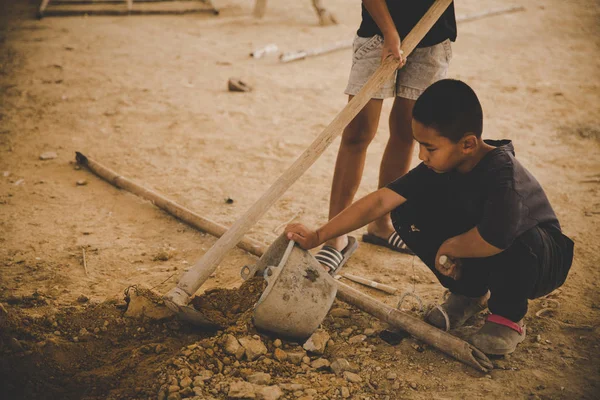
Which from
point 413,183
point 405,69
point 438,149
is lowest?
point 413,183

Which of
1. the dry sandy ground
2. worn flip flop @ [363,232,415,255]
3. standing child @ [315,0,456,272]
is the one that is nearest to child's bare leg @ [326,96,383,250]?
standing child @ [315,0,456,272]

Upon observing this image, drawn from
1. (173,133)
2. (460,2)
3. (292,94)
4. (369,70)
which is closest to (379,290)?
(369,70)

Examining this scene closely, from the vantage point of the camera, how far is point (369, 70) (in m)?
2.41

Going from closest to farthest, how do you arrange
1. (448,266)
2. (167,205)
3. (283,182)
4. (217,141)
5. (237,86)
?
(448,266), (283,182), (167,205), (217,141), (237,86)

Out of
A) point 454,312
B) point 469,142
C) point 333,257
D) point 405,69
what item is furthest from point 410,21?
point 454,312

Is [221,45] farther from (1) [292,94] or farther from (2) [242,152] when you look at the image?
(2) [242,152]

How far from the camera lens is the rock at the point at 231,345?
1902mm

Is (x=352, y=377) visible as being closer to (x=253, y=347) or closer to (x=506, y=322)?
(x=253, y=347)

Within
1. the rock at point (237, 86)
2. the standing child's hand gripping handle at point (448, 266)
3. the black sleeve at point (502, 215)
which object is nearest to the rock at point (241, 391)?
the standing child's hand gripping handle at point (448, 266)

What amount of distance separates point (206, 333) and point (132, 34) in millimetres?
5732

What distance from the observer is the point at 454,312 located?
2.18m

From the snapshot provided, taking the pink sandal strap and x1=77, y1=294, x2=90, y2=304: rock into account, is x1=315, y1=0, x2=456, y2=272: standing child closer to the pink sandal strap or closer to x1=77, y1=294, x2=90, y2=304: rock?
the pink sandal strap

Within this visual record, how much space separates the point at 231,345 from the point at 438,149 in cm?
108

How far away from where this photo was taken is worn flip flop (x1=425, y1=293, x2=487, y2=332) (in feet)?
7.09
